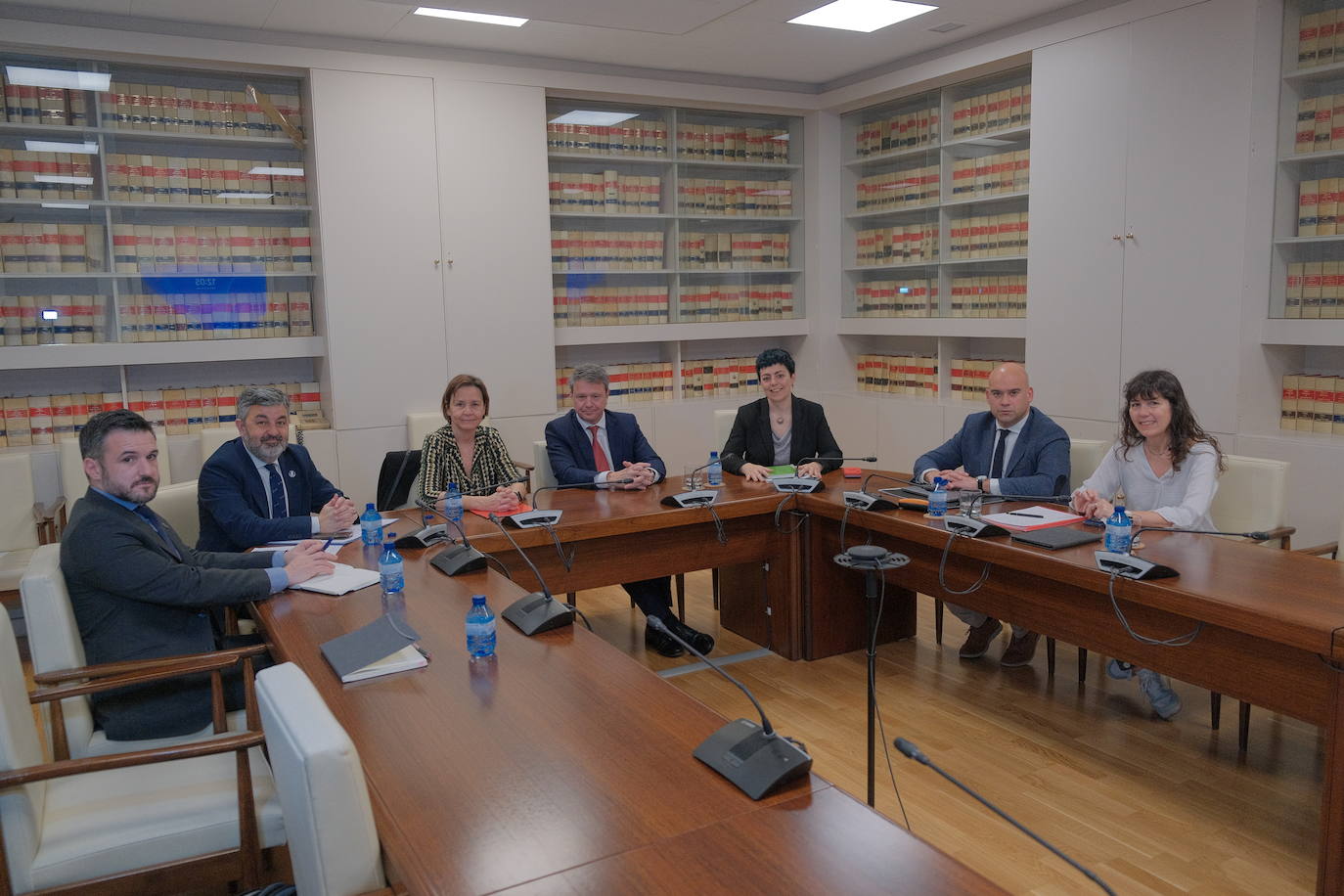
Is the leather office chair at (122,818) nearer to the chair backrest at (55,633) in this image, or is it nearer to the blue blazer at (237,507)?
the chair backrest at (55,633)

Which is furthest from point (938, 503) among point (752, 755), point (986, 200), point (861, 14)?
point (986, 200)

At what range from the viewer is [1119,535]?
288 cm

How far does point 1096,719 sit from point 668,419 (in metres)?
3.62

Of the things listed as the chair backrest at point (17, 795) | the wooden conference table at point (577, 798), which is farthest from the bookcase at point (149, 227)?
the wooden conference table at point (577, 798)

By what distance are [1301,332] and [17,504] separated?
231 inches

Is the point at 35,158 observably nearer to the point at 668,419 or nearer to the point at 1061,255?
the point at 668,419

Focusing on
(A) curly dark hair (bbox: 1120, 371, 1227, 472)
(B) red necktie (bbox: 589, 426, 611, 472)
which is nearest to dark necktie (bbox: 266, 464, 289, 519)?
(B) red necktie (bbox: 589, 426, 611, 472)

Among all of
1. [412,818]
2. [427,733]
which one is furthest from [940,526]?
[412,818]

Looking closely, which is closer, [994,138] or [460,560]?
[460,560]

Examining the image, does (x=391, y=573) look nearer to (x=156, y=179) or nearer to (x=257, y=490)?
(x=257, y=490)

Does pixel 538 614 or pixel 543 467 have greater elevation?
pixel 543 467

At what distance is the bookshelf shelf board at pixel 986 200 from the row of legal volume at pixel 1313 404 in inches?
69.7

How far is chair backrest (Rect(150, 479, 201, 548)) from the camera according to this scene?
3.58 m

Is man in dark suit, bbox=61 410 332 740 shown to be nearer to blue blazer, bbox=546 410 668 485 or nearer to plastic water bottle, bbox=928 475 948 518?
blue blazer, bbox=546 410 668 485
